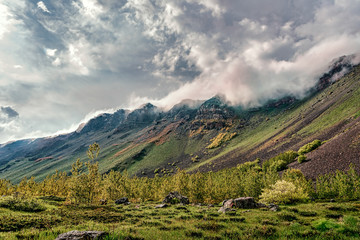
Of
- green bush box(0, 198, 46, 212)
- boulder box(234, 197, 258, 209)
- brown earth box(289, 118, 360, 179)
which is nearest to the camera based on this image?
green bush box(0, 198, 46, 212)

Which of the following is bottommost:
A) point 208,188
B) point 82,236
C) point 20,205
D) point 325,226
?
point 208,188

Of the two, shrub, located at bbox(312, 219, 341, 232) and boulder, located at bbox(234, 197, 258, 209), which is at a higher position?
shrub, located at bbox(312, 219, 341, 232)

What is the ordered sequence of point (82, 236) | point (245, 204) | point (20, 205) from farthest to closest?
point (245, 204) → point (20, 205) → point (82, 236)

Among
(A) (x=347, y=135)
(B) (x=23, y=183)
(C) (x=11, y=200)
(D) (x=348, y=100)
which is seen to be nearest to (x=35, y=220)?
(C) (x=11, y=200)

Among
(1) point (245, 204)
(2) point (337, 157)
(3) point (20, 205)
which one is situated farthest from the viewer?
(2) point (337, 157)

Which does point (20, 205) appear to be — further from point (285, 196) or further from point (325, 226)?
point (285, 196)

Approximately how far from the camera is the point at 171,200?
44344mm

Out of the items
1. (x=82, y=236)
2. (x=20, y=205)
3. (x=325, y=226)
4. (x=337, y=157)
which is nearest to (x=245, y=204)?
(x=325, y=226)

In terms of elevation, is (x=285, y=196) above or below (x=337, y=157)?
above

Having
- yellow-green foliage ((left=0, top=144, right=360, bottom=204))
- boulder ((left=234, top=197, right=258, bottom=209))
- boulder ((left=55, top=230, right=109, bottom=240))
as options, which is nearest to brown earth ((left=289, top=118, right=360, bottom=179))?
yellow-green foliage ((left=0, top=144, right=360, bottom=204))

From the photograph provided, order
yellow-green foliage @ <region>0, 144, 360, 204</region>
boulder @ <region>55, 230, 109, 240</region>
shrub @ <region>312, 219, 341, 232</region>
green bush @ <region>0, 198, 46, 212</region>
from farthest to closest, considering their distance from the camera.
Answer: yellow-green foliage @ <region>0, 144, 360, 204</region>, green bush @ <region>0, 198, 46, 212</region>, shrub @ <region>312, 219, 341, 232</region>, boulder @ <region>55, 230, 109, 240</region>

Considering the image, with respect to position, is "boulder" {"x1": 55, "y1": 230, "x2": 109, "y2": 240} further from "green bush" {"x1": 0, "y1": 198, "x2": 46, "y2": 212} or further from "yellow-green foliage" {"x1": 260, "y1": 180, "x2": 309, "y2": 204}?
"yellow-green foliage" {"x1": 260, "y1": 180, "x2": 309, "y2": 204}

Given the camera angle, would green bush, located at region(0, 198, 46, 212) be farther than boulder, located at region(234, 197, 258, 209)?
No

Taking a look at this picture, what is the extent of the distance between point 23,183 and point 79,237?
8141 centimetres
